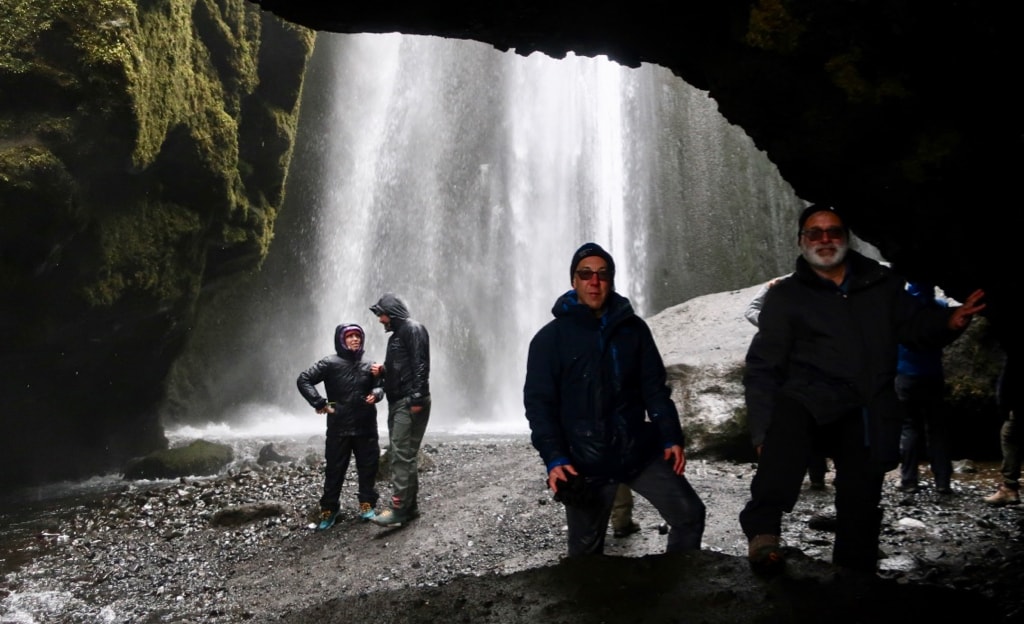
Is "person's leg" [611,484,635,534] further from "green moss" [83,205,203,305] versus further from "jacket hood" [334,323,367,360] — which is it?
"green moss" [83,205,203,305]

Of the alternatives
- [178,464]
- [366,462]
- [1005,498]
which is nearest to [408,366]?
[366,462]

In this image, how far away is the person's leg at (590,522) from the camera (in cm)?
429

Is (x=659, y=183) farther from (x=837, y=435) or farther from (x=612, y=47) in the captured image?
(x=837, y=435)

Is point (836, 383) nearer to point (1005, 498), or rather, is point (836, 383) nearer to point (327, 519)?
point (1005, 498)

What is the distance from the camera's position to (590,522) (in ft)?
14.3

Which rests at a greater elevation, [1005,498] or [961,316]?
[961,316]

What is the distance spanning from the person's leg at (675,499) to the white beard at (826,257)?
1405 mm

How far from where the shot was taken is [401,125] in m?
32.1

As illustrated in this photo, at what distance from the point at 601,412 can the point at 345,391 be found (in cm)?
488

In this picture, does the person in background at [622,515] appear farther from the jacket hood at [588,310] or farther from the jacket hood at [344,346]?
the jacket hood at [344,346]

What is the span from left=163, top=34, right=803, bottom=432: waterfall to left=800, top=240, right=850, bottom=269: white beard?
833 inches

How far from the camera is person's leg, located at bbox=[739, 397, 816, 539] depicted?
12.5 feet

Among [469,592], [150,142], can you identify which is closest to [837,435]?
[469,592]

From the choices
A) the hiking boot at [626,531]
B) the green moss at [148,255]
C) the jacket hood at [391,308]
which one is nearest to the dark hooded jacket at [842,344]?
the hiking boot at [626,531]
